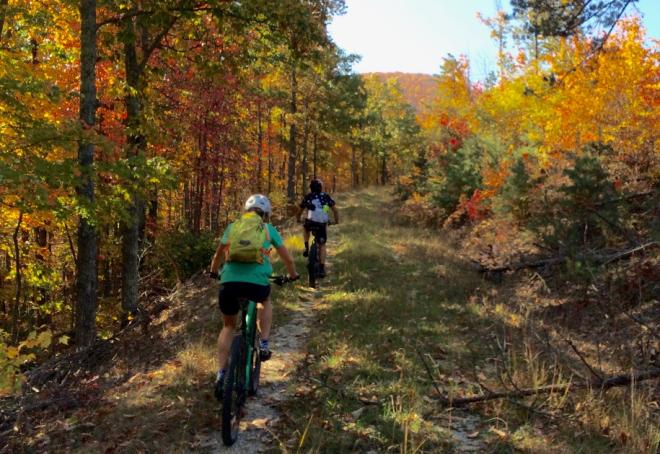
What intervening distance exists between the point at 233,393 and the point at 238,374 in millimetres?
186

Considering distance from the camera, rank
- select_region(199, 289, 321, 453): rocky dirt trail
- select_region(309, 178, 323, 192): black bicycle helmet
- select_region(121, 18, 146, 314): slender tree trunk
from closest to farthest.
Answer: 1. select_region(199, 289, 321, 453): rocky dirt trail
2. select_region(309, 178, 323, 192): black bicycle helmet
3. select_region(121, 18, 146, 314): slender tree trunk

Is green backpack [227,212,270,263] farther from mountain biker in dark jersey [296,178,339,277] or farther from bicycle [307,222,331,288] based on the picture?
mountain biker in dark jersey [296,178,339,277]

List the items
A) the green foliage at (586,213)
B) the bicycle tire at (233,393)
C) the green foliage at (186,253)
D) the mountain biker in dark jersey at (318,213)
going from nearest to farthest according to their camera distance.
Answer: the bicycle tire at (233,393), the green foliage at (586,213), the mountain biker in dark jersey at (318,213), the green foliage at (186,253)

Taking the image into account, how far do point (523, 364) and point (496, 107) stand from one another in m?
27.1

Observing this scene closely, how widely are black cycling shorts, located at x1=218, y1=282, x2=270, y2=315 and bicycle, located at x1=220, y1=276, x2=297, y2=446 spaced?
113 mm

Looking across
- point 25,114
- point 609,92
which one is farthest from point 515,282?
point 25,114

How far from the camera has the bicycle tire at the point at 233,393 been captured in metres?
4.14

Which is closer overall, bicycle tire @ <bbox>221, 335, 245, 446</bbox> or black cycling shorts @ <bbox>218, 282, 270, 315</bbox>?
bicycle tire @ <bbox>221, 335, 245, 446</bbox>

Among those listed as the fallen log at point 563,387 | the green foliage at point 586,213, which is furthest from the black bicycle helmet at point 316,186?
the fallen log at point 563,387

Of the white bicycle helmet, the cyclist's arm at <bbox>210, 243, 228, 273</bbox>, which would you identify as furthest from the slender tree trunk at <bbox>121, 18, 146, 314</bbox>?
the white bicycle helmet

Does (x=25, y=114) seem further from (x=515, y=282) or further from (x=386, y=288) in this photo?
(x=515, y=282)

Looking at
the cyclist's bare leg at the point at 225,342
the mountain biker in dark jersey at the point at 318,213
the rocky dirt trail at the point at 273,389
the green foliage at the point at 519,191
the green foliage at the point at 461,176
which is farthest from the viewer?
the green foliage at the point at 461,176

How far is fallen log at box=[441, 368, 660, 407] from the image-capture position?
4.81m

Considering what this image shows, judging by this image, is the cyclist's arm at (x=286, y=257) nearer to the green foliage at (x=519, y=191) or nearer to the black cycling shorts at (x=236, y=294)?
the black cycling shorts at (x=236, y=294)
